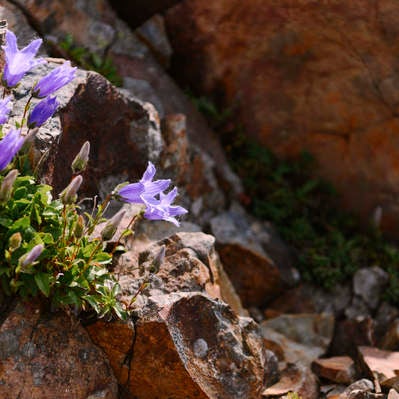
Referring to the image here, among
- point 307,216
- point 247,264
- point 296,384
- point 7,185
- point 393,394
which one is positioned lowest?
point 307,216

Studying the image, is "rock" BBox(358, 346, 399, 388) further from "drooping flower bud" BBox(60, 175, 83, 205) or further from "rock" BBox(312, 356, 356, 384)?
"drooping flower bud" BBox(60, 175, 83, 205)

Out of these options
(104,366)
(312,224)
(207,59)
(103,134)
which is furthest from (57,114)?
(312,224)

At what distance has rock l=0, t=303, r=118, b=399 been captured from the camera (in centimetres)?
422

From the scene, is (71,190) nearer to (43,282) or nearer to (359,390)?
(43,282)

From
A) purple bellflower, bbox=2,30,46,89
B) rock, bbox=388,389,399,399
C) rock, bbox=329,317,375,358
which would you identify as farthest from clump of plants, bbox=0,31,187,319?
rock, bbox=329,317,375,358

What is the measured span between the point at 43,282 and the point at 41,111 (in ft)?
3.95

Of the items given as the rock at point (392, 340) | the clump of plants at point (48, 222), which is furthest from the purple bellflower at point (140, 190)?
the rock at point (392, 340)

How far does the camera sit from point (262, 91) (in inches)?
327

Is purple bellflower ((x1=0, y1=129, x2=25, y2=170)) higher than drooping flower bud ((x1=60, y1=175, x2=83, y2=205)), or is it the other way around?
purple bellflower ((x1=0, y1=129, x2=25, y2=170))

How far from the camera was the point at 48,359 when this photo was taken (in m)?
4.39

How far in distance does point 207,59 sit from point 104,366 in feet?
16.1

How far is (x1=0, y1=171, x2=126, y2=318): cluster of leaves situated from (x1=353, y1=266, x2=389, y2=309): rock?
13.2 ft

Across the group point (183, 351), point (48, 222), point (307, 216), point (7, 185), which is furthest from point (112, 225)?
point (307, 216)

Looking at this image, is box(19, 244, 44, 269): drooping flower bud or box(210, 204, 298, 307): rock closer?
box(19, 244, 44, 269): drooping flower bud
